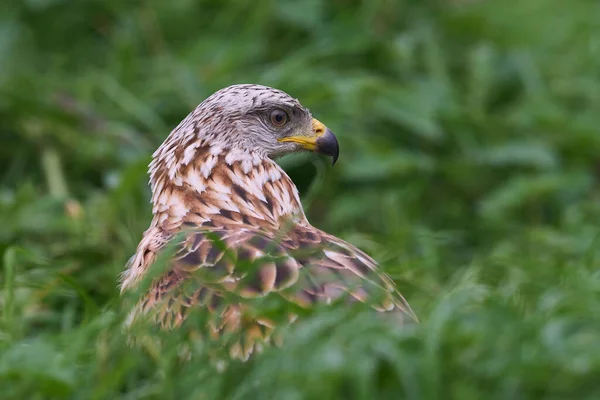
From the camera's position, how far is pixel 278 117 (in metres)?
4.70

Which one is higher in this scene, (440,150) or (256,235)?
(256,235)

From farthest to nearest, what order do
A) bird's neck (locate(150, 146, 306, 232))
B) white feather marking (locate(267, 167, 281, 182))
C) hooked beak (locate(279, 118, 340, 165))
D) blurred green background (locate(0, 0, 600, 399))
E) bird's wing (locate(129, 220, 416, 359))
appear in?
hooked beak (locate(279, 118, 340, 165)) < blurred green background (locate(0, 0, 600, 399)) < white feather marking (locate(267, 167, 281, 182)) < bird's neck (locate(150, 146, 306, 232)) < bird's wing (locate(129, 220, 416, 359))

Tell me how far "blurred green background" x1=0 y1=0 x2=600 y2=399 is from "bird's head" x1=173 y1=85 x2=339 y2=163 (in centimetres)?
20

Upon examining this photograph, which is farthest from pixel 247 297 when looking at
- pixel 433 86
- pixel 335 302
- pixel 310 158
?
pixel 433 86

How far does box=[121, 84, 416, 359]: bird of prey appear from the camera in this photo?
3590 mm

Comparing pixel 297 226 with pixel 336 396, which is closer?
pixel 336 396

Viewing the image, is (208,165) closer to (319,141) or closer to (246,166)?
(246,166)

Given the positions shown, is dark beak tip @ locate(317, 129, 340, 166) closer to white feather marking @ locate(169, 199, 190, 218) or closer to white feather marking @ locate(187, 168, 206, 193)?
white feather marking @ locate(187, 168, 206, 193)

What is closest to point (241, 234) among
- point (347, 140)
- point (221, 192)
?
point (221, 192)

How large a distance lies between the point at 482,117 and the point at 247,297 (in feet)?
13.8

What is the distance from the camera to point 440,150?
24.5ft

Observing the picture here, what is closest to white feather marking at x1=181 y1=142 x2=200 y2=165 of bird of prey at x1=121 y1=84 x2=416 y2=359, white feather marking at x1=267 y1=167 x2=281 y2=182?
bird of prey at x1=121 y1=84 x2=416 y2=359

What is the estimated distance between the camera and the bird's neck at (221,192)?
13.9 ft

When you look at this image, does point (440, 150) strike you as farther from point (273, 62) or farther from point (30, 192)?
point (30, 192)
